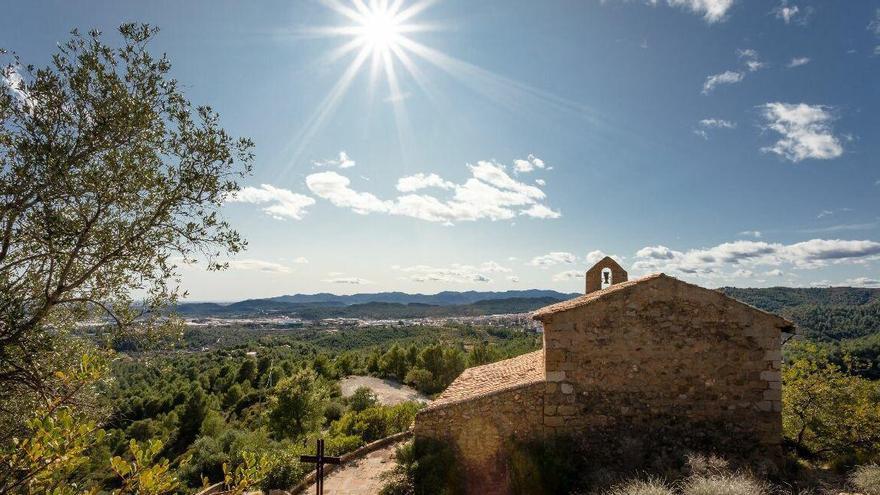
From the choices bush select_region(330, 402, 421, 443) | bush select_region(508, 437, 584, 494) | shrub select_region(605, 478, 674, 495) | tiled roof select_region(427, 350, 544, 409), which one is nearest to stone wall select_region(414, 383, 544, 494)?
tiled roof select_region(427, 350, 544, 409)

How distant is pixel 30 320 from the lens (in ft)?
21.8

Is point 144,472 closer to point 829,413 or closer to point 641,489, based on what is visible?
point 641,489

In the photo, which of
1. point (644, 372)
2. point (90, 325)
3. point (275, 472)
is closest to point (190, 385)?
point (275, 472)

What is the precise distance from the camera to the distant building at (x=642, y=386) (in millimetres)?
11750

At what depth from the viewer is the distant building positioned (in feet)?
38.5

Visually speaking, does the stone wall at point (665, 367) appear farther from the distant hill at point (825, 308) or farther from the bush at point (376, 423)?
the distant hill at point (825, 308)

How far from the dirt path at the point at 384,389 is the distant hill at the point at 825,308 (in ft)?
165

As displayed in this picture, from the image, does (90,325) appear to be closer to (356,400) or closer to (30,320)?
(30,320)

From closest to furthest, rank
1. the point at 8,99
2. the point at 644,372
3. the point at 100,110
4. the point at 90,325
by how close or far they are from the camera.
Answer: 1. the point at 8,99
2. the point at 100,110
3. the point at 90,325
4. the point at 644,372

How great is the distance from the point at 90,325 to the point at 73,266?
6.29ft

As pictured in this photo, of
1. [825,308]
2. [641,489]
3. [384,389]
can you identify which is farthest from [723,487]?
[825,308]

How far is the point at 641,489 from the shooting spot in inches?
Answer: 345

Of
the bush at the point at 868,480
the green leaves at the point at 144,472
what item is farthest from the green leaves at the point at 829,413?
the green leaves at the point at 144,472

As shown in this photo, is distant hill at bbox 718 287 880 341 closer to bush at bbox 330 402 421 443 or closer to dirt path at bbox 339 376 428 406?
dirt path at bbox 339 376 428 406
